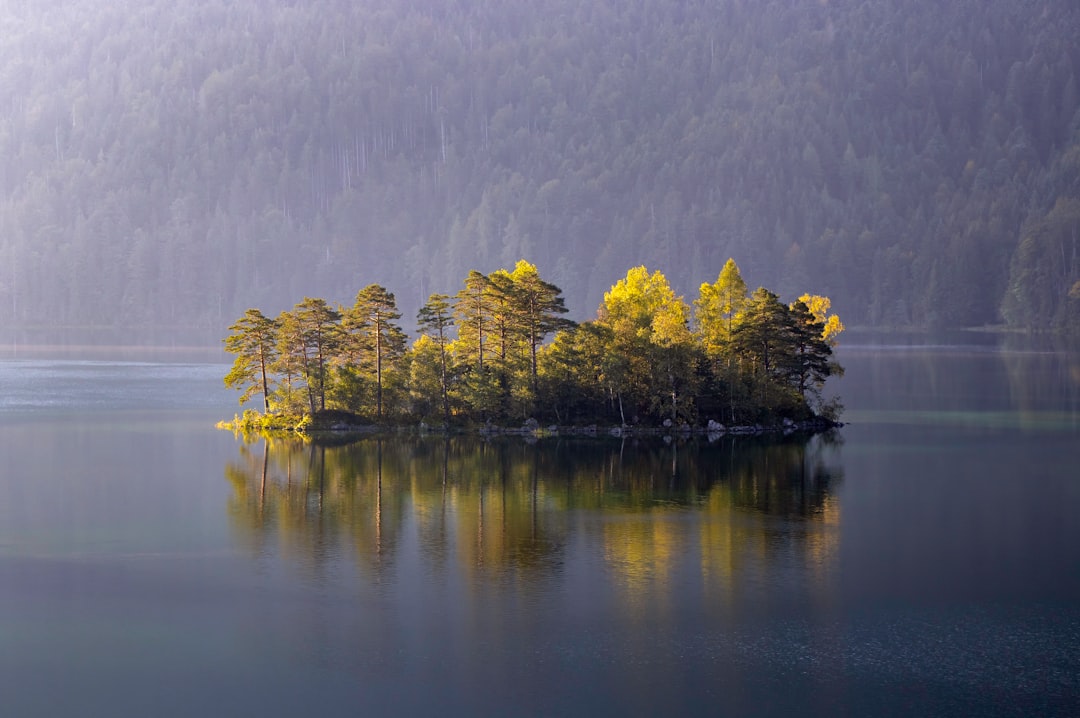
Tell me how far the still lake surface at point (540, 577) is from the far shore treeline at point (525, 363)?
542cm

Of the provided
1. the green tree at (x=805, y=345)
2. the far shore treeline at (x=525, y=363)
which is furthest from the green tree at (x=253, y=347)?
the green tree at (x=805, y=345)

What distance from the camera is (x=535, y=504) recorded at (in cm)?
5422

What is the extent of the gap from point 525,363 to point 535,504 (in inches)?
977

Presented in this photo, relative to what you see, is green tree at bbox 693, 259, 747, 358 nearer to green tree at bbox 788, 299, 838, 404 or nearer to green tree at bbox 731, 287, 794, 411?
green tree at bbox 731, 287, 794, 411

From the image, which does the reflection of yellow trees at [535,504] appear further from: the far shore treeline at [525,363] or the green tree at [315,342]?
the green tree at [315,342]

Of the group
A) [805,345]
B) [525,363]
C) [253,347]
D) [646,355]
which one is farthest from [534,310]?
[253,347]

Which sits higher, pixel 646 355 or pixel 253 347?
pixel 253 347

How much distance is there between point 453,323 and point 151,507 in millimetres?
28729

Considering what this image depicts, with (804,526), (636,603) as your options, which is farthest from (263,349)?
(636,603)

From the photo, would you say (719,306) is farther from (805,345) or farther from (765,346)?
(805,345)

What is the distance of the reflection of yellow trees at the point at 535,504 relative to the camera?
4391 cm

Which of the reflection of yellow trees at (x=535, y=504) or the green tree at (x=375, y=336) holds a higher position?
the green tree at (x=375, y=336)

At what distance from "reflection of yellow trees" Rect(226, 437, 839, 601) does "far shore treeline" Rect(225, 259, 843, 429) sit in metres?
5.15

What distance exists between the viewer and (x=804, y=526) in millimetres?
49625
